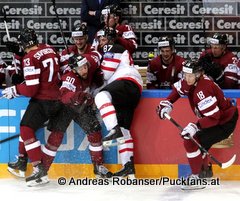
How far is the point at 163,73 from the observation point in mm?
6375

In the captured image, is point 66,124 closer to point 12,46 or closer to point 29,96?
point 29,96

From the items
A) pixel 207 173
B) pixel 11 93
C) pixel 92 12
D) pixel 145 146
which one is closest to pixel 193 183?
pixel 207 173

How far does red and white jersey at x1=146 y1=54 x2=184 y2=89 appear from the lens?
6316 mm

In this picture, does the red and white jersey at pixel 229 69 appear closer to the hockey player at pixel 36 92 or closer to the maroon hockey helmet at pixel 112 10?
the maroon hockey helmet at pixel 112 10

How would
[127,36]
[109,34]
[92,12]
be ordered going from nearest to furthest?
[109,34] < [127,36] < [92,12]

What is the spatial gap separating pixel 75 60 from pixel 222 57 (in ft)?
4.42

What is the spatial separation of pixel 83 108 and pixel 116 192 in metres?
0.69

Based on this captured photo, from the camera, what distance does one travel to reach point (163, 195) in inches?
213

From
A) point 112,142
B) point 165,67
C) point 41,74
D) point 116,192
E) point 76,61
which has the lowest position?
point 116,192

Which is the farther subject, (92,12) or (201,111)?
(92,12)

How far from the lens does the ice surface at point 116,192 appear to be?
5332 mm

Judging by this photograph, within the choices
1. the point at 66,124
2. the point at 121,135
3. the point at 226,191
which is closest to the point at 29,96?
the point at 66,124

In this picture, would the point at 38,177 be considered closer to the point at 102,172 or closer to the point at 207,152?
the point at 102,172

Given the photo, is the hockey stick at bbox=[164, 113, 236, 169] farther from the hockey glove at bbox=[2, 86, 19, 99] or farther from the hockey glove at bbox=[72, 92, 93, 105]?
the hockey glove at bbox=[2, 86, 19, 99]
